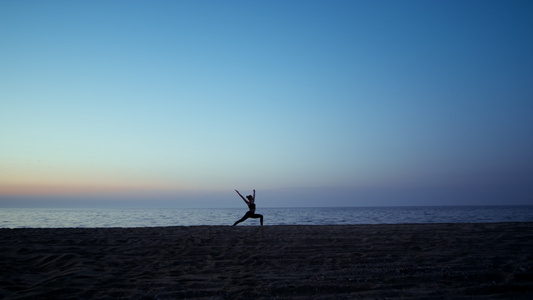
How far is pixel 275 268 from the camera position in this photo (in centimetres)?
621

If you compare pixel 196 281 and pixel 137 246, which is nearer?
pixel 196 281

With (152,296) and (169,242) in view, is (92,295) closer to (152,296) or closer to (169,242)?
(152,296)

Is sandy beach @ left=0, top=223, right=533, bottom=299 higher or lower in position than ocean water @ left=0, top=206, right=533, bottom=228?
higher

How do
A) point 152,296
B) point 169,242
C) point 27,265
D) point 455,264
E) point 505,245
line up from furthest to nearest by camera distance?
point 169,242
point 505,245
point 27,265
point 455,264
point 152,296

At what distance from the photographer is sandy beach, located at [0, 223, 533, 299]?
471cm

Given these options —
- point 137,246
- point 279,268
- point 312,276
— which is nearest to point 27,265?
point 137,246

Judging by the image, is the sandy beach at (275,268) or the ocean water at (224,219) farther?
the ocean water at (224,219)

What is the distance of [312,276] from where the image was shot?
5539 millimetres

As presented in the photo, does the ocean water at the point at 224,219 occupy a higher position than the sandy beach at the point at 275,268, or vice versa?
the sandy beach at the point at 275,268

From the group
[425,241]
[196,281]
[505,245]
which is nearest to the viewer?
[196,281]

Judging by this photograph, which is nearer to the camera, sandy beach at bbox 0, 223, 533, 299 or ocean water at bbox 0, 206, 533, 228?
sandy beach at bbox 0, 223, 533, 299

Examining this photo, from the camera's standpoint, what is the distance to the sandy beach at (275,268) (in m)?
4.71

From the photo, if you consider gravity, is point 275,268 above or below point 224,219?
above

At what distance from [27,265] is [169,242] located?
3691 millimetres
